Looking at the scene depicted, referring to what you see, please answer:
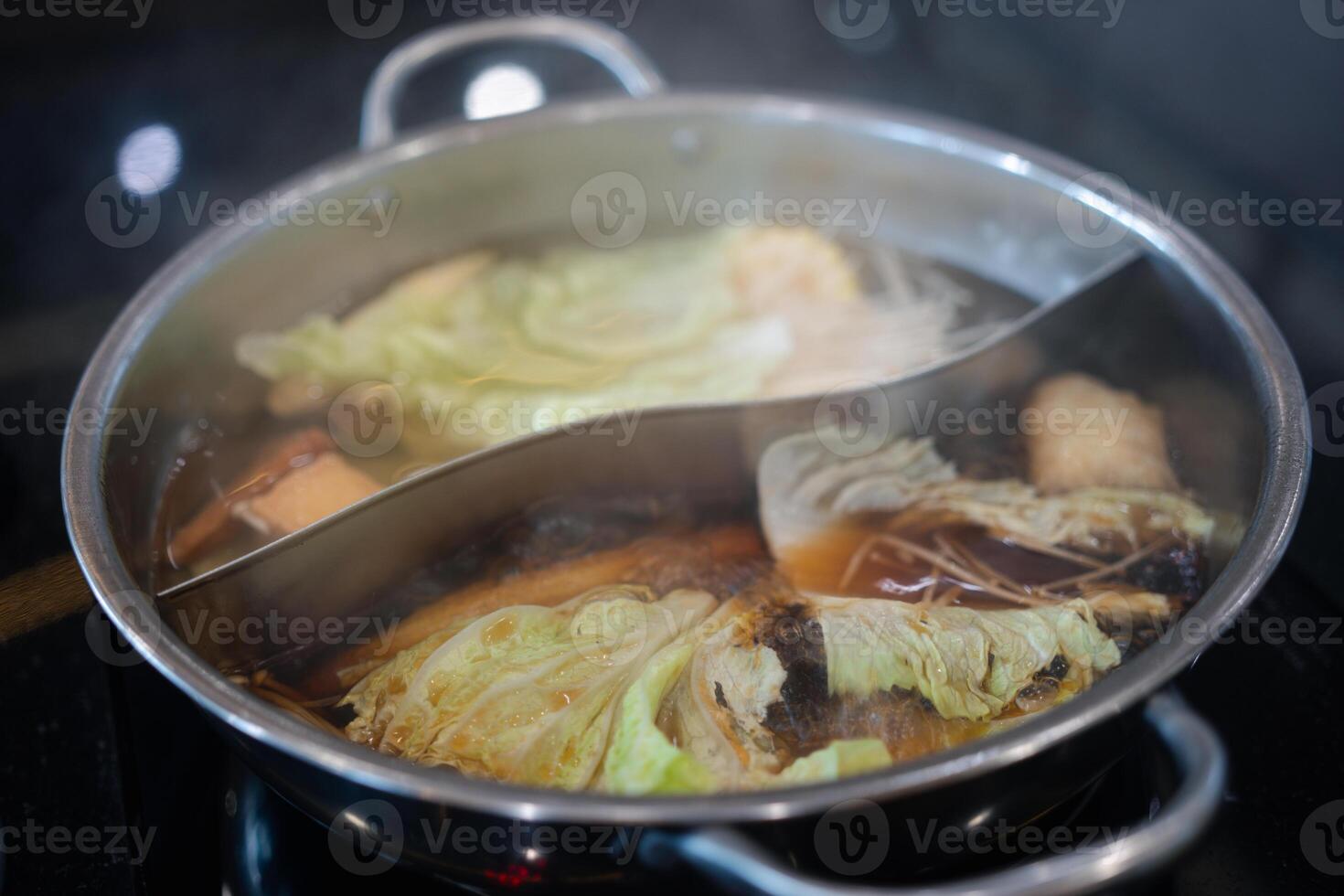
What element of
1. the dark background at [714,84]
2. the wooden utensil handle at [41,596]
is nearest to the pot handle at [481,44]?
the dark background at [714,84]

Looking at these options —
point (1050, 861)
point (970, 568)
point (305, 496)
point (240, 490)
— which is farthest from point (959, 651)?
point (240, 490)

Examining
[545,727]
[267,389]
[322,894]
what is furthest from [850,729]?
[267,389]

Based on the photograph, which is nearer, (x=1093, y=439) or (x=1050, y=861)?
(x=1050, y=861)

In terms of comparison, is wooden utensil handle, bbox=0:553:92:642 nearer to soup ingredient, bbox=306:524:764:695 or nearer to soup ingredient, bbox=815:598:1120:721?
soup ingredient, bbox=306:524:764:695

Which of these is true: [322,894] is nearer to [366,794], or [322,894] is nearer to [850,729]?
[366,794]

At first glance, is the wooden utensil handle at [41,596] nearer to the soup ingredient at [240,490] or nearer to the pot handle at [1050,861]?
the soup ingredient at [240,490]

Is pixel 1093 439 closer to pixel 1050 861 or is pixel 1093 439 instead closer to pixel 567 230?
pixel 1050 861
